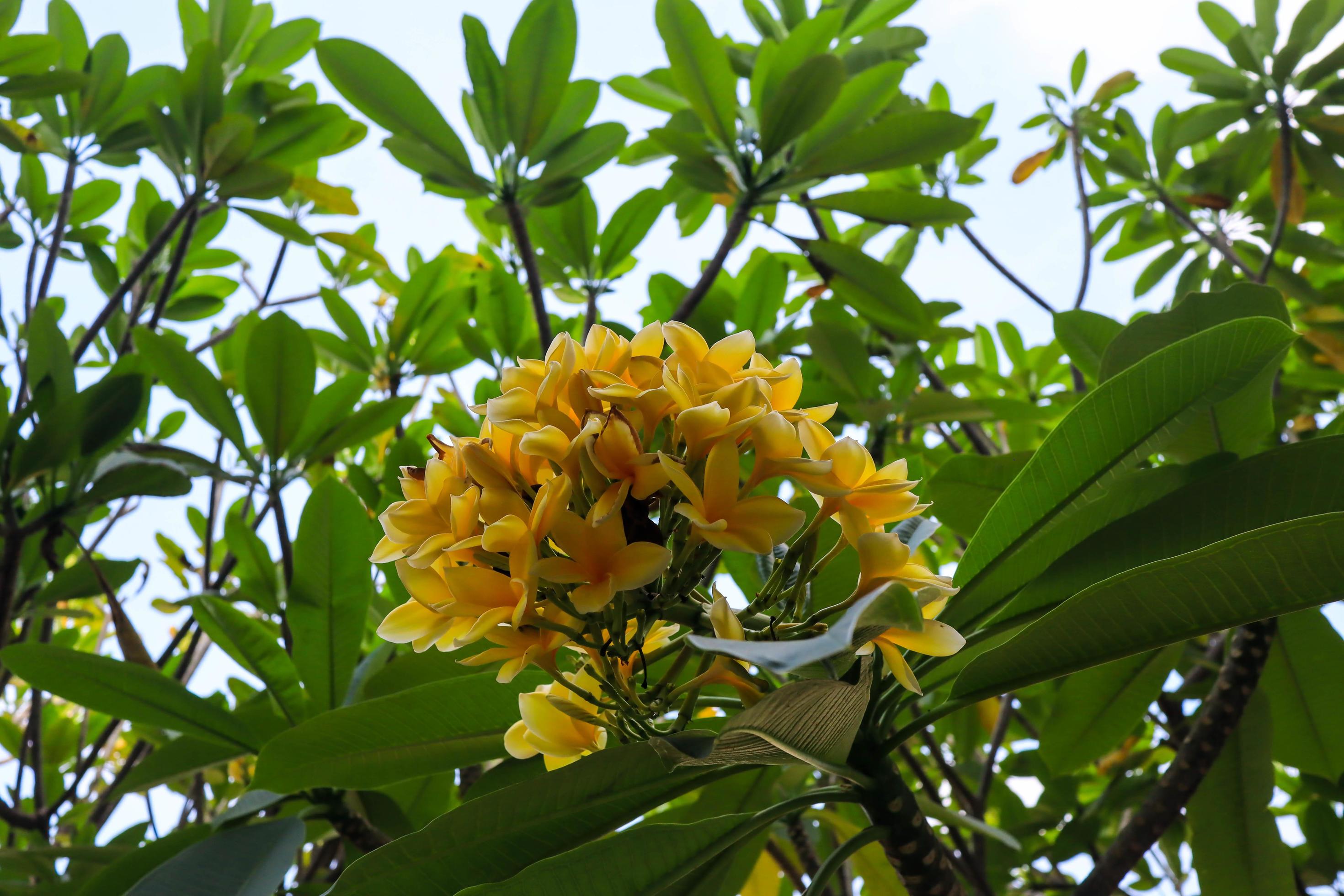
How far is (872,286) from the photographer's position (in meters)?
1.52

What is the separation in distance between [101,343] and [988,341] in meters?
2.21

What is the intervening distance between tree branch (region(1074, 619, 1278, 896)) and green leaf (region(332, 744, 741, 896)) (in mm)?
460

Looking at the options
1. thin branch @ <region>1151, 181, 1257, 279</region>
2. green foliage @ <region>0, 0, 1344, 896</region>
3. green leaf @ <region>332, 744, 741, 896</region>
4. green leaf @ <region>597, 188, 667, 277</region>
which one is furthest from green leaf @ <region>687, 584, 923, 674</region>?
thin branch @ <region>1151, 181, 1257, 279</region>

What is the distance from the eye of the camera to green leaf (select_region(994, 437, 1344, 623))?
0.71 metres

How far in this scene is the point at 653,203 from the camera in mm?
1790

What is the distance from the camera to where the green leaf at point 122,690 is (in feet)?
3.29

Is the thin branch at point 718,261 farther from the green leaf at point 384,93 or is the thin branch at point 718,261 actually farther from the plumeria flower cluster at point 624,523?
the plumeria flower cluster at point 624,523

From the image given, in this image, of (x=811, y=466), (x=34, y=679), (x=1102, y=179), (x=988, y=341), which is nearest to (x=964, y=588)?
(x=811, y=466)

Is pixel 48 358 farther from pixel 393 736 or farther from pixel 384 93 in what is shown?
pixel 393 736

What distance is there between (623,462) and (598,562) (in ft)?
0.20

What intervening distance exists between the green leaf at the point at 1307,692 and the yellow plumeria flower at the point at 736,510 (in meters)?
0.77

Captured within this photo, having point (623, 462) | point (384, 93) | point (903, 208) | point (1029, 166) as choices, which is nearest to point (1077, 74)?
point (1029, 166)

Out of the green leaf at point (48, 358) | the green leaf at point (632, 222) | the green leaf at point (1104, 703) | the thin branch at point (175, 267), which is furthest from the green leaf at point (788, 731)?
the thin branch at point (175, 267)

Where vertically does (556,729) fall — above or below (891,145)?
below
